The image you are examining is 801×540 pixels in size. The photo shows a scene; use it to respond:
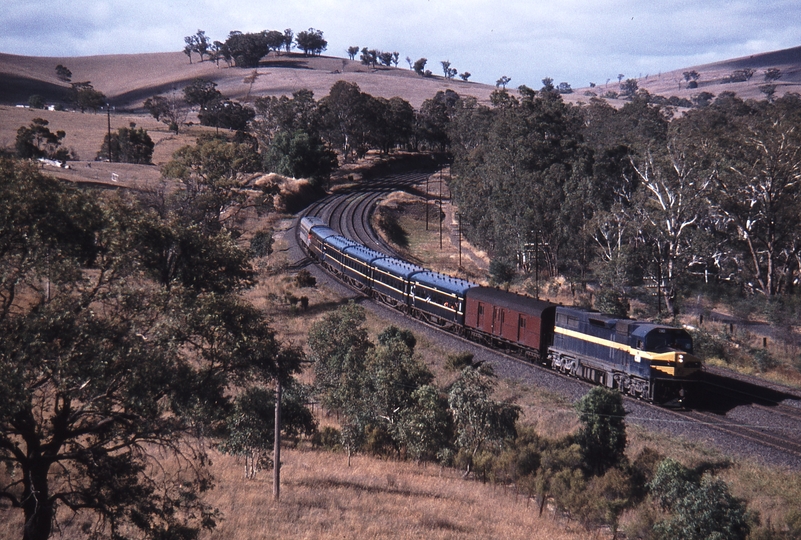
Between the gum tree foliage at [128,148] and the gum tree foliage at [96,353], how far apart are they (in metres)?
93.2

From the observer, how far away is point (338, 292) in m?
49.4

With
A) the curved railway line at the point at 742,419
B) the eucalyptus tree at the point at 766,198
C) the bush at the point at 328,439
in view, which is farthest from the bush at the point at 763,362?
the bush at the point at 328,439

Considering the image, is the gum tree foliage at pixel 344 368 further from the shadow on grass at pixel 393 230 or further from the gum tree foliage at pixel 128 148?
the gum tree foliage at pixel 128 148

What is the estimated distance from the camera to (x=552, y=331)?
3080 centimetres

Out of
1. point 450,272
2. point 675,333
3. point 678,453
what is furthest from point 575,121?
point 678,453

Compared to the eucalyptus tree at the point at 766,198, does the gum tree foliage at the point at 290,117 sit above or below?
above

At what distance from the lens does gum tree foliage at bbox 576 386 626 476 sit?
23.3m

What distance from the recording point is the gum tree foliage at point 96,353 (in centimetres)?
1098

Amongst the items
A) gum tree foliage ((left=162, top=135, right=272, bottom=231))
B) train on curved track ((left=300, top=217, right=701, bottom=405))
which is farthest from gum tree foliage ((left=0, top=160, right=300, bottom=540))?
gum tree foliage ((left=162, top=135, right=272, bottom=231))

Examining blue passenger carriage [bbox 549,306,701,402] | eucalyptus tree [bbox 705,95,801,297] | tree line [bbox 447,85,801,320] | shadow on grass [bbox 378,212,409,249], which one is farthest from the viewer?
shadow on grass [bbox 378,212,409,249]

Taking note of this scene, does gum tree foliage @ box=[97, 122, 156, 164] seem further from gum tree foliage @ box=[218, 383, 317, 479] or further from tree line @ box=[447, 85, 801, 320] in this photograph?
Result: gum tree foliage @ box=[218, 383, 317, 479]

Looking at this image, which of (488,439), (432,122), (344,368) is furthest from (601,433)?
(432,122)

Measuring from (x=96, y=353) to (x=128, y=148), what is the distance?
319ft

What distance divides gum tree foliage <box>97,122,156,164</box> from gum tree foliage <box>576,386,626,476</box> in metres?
93.0
